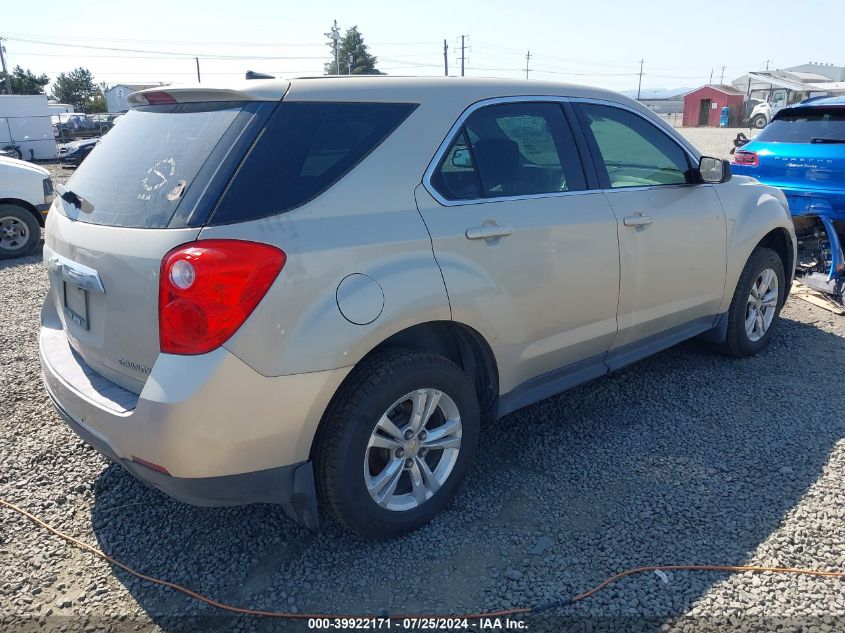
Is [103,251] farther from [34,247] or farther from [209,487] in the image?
[34,247]

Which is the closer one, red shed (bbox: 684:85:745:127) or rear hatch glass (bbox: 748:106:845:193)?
rear hatch glass (bbox: 748:106:845:193)

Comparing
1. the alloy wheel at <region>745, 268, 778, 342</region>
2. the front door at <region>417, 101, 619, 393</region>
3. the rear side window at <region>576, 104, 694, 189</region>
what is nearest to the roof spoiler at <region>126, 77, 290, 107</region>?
the front door at <region>417, 101, 619, 393</region>

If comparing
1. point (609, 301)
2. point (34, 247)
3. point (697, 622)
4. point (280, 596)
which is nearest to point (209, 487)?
point (280, 596)

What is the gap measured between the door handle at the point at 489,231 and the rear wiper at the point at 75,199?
60.8 inches

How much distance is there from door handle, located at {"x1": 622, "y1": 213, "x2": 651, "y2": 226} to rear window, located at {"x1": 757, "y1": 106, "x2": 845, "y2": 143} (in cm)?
433

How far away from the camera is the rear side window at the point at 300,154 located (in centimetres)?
236

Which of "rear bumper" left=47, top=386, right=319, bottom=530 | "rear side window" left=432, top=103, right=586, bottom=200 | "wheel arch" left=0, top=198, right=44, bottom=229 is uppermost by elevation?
"rear side window" left=432, top=103, right=586, bottom=200

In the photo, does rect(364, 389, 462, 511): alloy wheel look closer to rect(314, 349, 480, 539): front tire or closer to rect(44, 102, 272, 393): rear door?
rect(314, 349, 480, 539): front tire

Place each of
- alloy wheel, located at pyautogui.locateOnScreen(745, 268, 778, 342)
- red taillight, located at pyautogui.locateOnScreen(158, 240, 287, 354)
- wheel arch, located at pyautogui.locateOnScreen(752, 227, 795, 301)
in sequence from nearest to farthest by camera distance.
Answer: red taillight, located at pyautogui.locateOnScreen(158, 240, 287, 354), alloy wheel, located at pyautogui.locateOnScreen(745, 268, 778, 342), wheel arch, located at pyautogui.locateOnScreen(752, 227, 795, 301)

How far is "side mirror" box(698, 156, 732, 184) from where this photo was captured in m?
4.05

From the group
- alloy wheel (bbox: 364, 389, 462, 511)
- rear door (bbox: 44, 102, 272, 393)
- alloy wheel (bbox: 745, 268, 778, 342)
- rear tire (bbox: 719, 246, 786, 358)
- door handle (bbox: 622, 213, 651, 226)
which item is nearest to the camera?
rear door (bbox: 44, 102, 272, 393)

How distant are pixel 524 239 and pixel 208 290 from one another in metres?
1.45

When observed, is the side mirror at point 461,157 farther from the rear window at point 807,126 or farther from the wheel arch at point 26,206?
the wheel arch at point 26,206

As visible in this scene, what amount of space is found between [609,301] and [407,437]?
1.41 m
